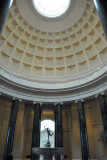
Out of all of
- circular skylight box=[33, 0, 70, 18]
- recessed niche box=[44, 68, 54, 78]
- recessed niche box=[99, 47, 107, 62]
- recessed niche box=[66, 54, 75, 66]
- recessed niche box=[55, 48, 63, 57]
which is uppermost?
circular skylight box=[33, 0, 70, 18]

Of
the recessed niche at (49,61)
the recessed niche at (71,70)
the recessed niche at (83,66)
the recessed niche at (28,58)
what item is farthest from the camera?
the recessed niche at (49,61)

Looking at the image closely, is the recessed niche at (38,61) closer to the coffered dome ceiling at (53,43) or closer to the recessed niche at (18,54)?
the coffered dome ceiling at (53,43)

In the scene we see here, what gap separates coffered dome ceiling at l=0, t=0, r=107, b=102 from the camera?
16078 millimetres

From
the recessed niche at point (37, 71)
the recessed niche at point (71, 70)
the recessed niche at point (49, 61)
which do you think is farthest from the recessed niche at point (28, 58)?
the recessed niche at point (71, 70)

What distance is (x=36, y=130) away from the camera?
13336mm

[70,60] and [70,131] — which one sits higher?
[70,60]

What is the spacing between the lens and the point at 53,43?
19.2 m

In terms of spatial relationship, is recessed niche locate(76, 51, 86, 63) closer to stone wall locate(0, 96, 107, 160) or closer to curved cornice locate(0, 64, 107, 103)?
curved cornice locate(0, 64, 107, 103)

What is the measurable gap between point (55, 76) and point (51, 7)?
9.61 metres

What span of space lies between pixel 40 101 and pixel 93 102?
6846 mm

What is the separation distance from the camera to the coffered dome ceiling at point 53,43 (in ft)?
52.7

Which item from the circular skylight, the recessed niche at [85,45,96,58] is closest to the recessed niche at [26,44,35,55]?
the circular skylight

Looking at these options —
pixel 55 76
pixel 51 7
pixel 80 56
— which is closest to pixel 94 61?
pixel 80 56

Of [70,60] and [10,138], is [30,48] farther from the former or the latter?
[10,138]
